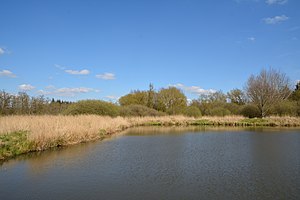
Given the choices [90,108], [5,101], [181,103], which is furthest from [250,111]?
[5,101]

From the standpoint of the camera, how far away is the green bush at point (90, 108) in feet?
91.9

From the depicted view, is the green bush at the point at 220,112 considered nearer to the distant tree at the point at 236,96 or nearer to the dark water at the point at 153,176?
the distant tree at the point at 236,96

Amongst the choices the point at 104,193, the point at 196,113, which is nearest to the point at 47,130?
the point at 104,193

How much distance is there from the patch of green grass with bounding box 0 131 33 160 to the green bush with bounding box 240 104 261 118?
3274 centimetres

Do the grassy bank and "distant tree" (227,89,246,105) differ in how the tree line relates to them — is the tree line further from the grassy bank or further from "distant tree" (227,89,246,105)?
the grassy bank

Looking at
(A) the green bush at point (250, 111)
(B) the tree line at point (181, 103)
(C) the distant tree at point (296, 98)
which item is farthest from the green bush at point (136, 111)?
(C) the distant tree at point (296, 98)

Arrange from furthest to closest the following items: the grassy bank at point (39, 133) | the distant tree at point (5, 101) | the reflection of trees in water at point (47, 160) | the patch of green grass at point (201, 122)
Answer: the patch of green grass at point (201, 122)
the distant tree at point (5, 101)
the grassy bank at point (39, 133)
the reflection of trees in water at point (47, 160)

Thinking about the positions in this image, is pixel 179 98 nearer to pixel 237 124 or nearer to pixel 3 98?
pixel 237 124

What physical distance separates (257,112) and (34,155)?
33.2 m

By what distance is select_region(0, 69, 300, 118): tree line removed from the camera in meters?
26.8

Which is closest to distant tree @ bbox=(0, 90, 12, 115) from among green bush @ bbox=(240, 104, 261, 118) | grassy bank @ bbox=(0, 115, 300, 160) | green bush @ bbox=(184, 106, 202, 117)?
grassy bank @ bbox=(0, 115, 300, 160)

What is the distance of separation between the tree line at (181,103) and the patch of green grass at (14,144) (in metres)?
13.7

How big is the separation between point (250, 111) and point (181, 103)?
16.8 metres

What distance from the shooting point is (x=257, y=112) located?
1481 inches
